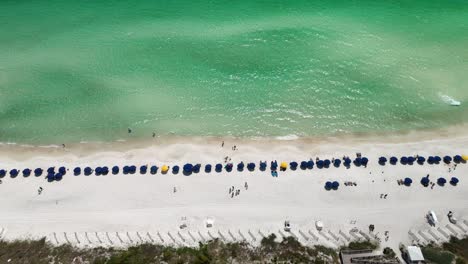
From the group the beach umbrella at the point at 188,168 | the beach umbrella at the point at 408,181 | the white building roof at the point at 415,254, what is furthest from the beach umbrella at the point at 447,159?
the beach umbrella at the point at 188,168

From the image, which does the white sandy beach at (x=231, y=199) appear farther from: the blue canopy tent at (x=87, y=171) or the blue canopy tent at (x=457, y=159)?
the blue canopy tent at (x=457, y=159)

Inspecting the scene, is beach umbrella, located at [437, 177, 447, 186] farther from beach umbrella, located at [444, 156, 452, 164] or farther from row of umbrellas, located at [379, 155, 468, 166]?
beach umbrella, located at [444, 156, 452, 164]

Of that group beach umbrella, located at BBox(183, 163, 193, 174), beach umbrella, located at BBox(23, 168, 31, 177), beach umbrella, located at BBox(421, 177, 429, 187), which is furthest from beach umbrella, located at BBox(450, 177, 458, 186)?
beach umbrella, located at BBox(23, 168, 31, 177)

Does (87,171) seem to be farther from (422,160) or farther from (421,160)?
(422,160)

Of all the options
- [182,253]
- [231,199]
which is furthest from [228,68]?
[182,253]

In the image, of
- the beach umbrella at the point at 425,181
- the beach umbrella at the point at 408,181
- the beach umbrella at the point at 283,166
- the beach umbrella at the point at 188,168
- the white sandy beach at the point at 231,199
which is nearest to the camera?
the white sandy beach at the point at 231,199
